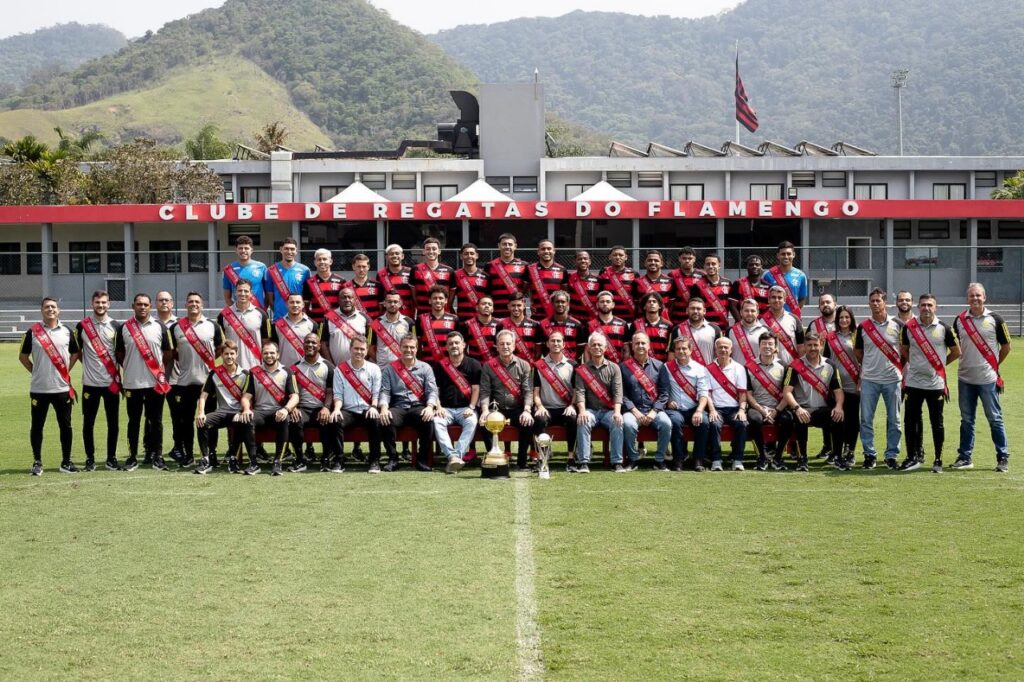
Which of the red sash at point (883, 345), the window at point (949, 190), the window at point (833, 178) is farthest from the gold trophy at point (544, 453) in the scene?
the window at point (949, 190)

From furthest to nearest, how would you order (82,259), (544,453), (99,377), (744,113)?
1. (744,113)
2. (82,259)
3. (99,377)
4. (544,453)

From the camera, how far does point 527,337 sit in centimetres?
1143

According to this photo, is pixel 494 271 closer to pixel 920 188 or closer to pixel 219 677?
pixel 219 677

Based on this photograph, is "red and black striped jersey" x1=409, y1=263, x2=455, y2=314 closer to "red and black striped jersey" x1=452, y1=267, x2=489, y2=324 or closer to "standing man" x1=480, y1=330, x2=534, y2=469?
"red and black striped jersey" x1=452, y1=267, x2=489, y2=324

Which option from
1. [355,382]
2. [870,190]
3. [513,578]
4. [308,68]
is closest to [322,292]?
[355,382]

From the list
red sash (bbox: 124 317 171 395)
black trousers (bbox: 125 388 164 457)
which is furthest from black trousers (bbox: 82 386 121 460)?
red sash (bbox: 124 317 171 395)

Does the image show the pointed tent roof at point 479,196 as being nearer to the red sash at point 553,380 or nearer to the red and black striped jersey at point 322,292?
the red and black striped jersey at point 322,292

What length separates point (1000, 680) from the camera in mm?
5047

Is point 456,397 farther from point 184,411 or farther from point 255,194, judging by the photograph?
point 255,194

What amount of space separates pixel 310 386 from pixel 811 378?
179 inches

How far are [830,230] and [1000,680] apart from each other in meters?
35.5

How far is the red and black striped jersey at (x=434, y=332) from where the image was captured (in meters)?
11.3

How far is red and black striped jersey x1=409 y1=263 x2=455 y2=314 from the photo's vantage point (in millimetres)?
11945

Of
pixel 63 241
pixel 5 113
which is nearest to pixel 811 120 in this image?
pixel 5 113
